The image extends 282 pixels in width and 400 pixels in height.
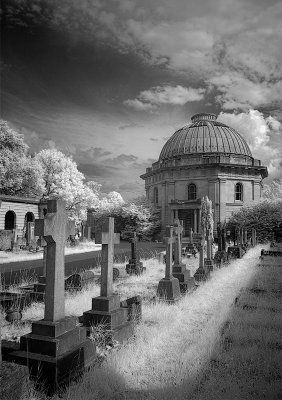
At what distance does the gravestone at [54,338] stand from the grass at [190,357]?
0.79ft

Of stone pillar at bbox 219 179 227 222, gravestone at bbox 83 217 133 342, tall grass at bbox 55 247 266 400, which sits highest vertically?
stone pillar at bbox 219 179 227 222

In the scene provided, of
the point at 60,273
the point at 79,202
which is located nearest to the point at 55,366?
the point at 60,273

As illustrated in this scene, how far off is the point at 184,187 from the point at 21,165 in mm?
20629

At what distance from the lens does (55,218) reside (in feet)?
15.7

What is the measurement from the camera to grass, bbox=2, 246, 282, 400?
4.11 m

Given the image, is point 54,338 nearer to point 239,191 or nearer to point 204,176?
point 204,176

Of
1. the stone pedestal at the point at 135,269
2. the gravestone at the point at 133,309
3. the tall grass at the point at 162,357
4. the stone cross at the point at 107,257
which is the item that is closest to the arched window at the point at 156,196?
the stone pedestal at the point at 135,269

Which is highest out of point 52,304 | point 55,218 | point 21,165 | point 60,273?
point 21,165

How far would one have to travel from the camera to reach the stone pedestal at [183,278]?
33.9 ft

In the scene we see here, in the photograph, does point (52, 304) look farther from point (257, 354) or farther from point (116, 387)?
point (257, 354)

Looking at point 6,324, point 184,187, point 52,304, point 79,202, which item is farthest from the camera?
point 184,187

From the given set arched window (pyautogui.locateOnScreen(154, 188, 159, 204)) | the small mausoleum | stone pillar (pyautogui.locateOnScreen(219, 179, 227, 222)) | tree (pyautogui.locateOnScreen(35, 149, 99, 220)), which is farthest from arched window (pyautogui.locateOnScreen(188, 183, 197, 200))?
the small mausoleum

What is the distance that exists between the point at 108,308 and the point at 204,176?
39.0 metres

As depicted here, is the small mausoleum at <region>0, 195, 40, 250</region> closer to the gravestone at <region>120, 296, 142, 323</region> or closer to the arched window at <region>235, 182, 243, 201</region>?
the gravestone at <region>120, 296, 142, 323</region>
